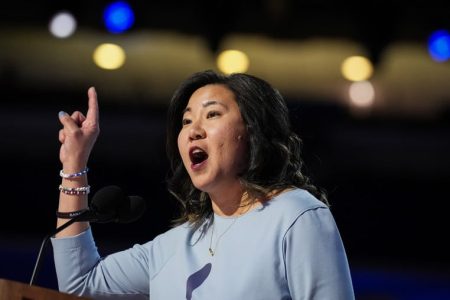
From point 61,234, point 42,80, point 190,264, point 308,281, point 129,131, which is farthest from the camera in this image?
point 42,80

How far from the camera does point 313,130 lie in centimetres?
475

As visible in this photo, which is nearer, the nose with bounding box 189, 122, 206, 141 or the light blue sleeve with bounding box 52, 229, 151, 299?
the nose with bounding box 189, 122, 206, 141

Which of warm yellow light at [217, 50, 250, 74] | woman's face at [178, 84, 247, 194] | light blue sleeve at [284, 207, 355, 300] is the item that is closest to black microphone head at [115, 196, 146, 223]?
woman's face at [178, 84, 247, 194]

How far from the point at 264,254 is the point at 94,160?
110 inches

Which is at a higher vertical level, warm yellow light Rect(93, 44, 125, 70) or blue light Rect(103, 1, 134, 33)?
blue light Rect(103, 1, 134, 33)

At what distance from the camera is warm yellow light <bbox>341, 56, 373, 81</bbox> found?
512cm

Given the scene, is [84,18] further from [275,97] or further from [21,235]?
[275,97]

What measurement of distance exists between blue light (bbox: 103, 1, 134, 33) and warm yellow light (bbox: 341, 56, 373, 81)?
1284 mm

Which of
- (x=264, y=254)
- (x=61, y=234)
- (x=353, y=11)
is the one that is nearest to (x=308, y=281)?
(x=264, y=254)

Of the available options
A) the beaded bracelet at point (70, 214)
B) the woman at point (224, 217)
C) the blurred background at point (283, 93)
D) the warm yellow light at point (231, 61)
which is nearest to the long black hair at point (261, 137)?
the woman at point (224, 217)

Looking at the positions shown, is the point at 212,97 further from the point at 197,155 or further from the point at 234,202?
the point at 234,202

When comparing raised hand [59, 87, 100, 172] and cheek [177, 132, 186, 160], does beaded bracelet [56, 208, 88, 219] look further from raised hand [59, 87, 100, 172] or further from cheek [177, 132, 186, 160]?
cheek [177, 132, 186, 160]

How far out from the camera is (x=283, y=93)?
5.45 meters

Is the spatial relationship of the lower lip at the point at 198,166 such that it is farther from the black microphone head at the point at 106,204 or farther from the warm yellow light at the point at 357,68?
the warm yellow light at the point at 357,68
